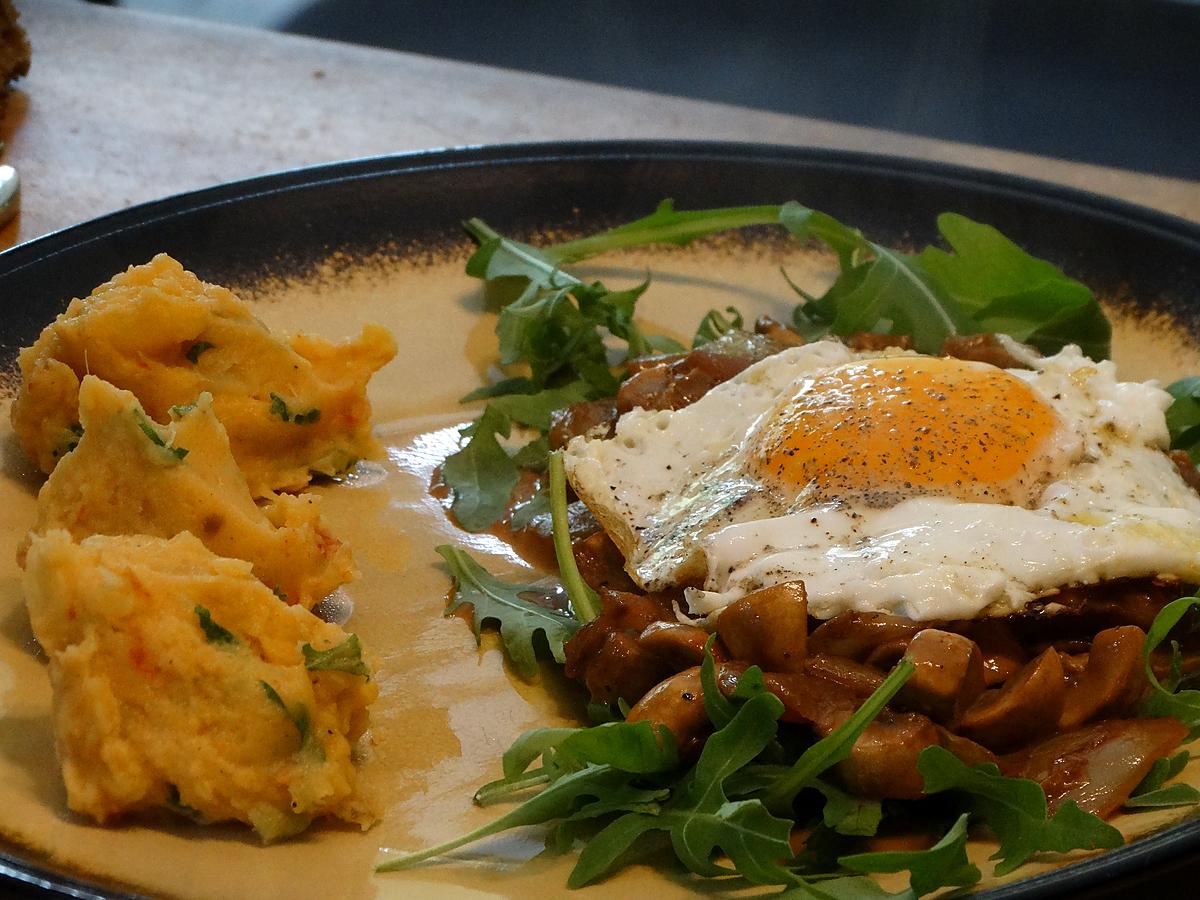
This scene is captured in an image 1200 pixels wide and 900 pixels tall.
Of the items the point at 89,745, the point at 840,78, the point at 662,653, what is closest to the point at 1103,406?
the point at 662,653

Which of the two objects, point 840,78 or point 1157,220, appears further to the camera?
point 840,78

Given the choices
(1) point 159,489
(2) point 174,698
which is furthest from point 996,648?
(1) point 159,489

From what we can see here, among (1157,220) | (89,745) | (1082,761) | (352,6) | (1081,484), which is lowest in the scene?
(352,6)

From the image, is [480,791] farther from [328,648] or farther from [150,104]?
[150,104]

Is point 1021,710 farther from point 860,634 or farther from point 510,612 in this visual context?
point 510,612

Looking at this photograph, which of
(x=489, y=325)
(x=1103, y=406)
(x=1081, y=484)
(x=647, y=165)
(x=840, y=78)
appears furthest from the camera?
(x=840, y=78)

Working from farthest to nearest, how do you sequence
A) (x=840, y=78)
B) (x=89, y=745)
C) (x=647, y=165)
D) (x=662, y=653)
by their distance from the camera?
(x=840, y=78) → (x=647, y=165) → (x=662, y=653) → (x=89, y=745)

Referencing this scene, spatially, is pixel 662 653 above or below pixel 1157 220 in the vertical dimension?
below
